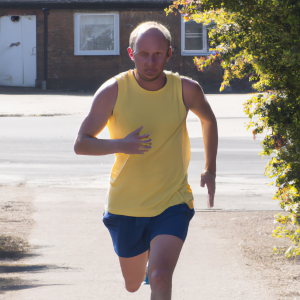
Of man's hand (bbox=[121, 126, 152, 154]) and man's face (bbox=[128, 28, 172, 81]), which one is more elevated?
man's face (bbox=[128, 28, 172, 81])

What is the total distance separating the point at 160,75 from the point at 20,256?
8.79 feet

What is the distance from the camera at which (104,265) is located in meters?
4.84

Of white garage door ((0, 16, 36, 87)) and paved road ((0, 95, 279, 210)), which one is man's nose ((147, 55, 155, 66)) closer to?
paved road ((0, 95, 279, 210))

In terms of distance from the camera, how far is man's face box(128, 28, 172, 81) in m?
3.12

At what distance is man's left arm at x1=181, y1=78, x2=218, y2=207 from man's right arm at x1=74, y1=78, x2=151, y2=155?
396 millimetres

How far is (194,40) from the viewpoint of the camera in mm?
26953

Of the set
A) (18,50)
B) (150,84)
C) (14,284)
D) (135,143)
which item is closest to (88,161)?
(14,284)

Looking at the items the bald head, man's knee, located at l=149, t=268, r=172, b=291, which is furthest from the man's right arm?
man's knee, located at l=149, t=268, r=172, b=291

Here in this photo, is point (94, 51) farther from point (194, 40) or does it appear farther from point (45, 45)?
point (194, 40)

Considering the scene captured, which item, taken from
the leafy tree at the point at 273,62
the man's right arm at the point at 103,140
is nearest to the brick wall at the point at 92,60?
the leafy tree at the point at 273,62

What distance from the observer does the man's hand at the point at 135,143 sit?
2.90 m

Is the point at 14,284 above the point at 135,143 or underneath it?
underneath

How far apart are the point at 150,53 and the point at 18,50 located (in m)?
24.8

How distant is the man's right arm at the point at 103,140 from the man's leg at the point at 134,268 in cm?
74
